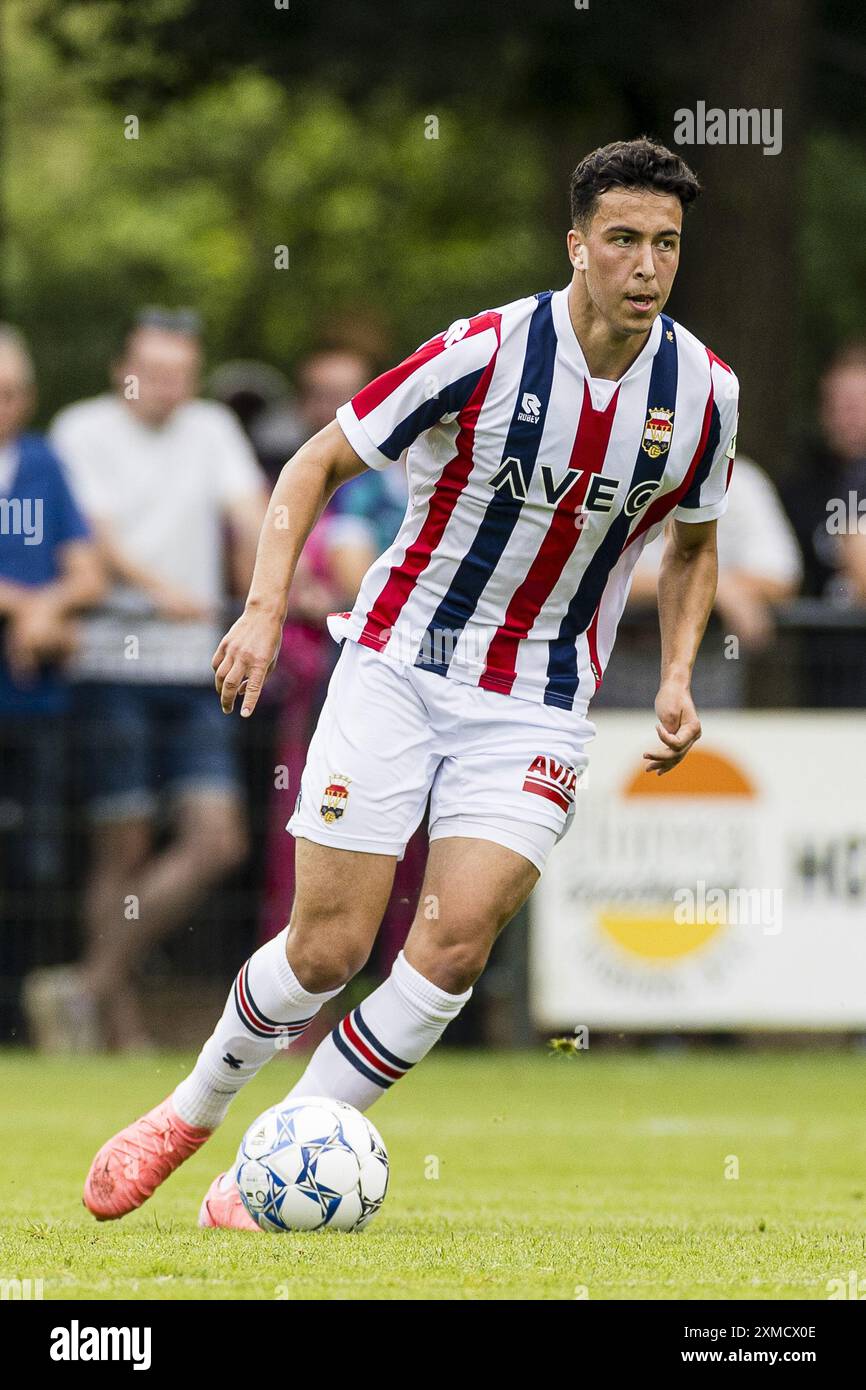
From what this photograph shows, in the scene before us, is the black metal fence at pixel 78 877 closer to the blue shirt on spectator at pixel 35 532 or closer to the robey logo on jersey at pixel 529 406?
the blue shirt on spectator at pixel 35 532

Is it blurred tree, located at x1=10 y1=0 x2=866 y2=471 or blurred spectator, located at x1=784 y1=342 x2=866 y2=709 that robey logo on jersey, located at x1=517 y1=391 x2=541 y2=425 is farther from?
blurred tree, located at x1=10 y1=0 x2=866 y2=471

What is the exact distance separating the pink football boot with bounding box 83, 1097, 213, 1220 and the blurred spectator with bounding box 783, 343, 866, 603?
21.5 feet

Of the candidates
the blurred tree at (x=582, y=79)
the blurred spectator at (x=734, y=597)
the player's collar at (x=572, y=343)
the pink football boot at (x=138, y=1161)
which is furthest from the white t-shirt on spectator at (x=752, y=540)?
the pink football boot at (x=138, y=1161)

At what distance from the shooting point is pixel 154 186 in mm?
31094

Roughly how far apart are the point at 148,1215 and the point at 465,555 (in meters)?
2.01

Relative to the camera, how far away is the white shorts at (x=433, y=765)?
5969 millimetres

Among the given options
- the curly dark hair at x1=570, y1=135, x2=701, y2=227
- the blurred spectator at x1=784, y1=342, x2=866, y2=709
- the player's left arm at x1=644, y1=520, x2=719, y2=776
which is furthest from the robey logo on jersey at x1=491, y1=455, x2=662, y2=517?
the blurred spectator at x1=784, y1=342, x2=866, y2=709

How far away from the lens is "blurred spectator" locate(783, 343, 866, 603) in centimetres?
1177

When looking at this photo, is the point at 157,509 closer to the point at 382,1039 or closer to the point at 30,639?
the point at 30,639

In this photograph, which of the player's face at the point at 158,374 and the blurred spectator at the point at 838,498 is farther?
the blurred spectator at the point at 838,498

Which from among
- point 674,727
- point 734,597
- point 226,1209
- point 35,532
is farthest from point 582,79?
point 226,1209

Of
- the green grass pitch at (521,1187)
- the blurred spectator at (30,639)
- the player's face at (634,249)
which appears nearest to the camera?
the green grass pitch at (521,1187)
